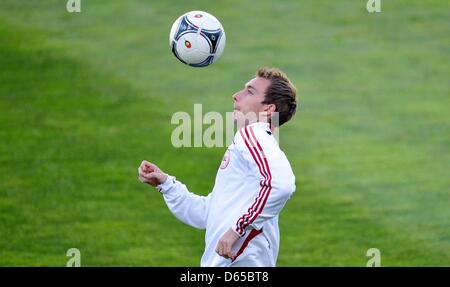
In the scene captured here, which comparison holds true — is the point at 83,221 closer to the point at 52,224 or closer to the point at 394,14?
the point at 52,224

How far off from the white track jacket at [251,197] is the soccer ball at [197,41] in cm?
192

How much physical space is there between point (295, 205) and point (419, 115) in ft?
13.4

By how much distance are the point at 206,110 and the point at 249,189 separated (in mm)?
10439

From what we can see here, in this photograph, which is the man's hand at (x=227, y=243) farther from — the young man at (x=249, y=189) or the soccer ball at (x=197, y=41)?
A: the soccer ball at (x=197, y=41)

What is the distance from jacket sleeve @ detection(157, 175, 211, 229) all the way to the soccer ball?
67.8 inches

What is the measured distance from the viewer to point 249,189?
353 inches

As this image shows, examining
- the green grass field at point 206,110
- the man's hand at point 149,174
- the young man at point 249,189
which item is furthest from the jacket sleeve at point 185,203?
the green grass field at point 206,110

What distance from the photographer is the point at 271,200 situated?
866 centimetres

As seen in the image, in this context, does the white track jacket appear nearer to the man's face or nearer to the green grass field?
the man's face

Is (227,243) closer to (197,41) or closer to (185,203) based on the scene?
(185,203)

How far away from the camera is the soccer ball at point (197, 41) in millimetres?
10867

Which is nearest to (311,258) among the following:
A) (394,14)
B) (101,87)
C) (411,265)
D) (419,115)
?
(411,265)

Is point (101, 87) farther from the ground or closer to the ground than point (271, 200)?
farther from the ground

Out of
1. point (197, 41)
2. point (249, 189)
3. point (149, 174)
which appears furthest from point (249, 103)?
point (197, 41)
